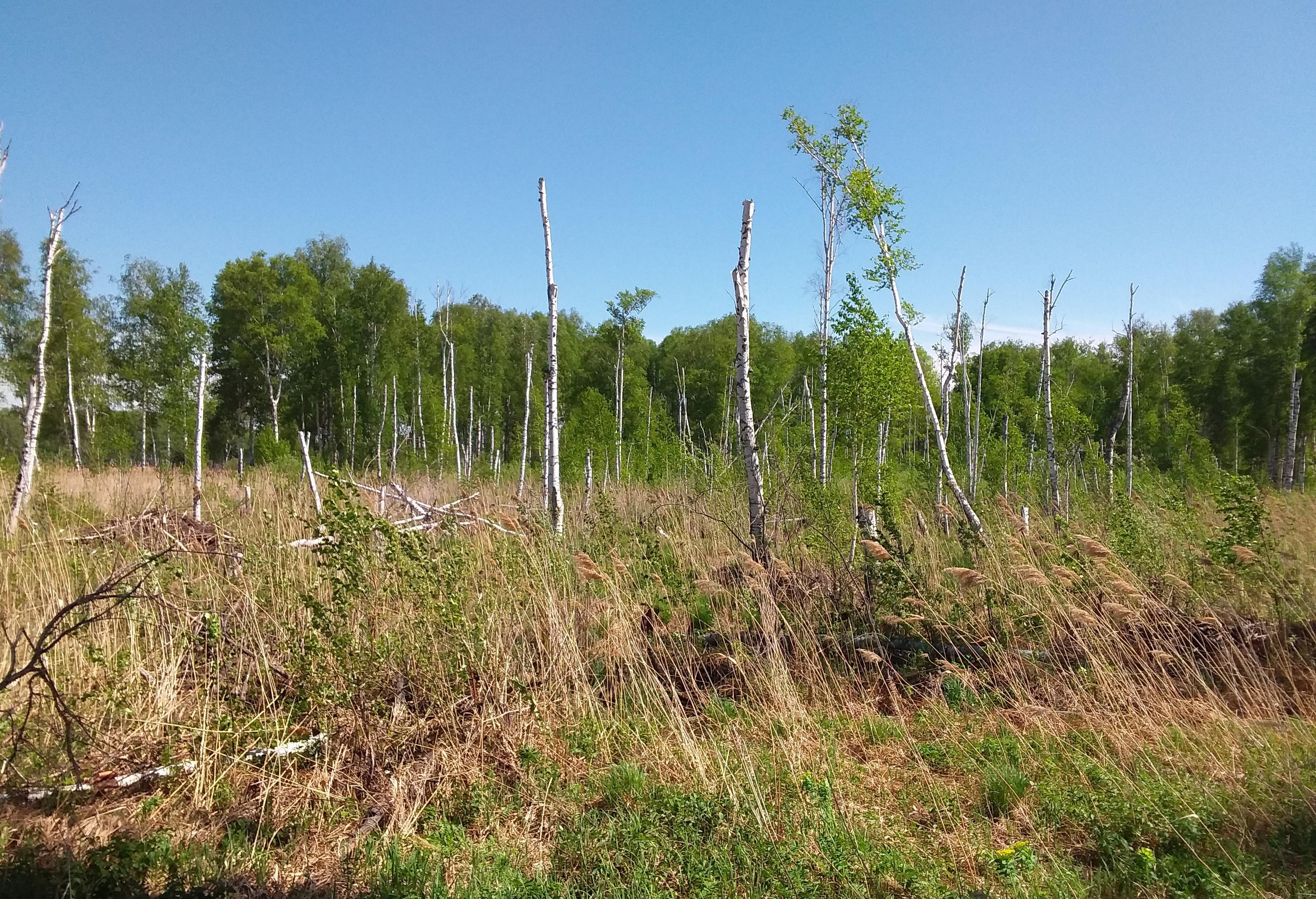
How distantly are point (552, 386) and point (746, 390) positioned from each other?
3.41 m

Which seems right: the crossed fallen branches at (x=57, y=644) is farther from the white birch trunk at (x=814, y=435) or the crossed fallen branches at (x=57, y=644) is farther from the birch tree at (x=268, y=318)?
the birch tree at (x=268, y=318)

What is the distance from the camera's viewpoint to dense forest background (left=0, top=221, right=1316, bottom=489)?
71.0 feet

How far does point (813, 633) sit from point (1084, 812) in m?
1.98

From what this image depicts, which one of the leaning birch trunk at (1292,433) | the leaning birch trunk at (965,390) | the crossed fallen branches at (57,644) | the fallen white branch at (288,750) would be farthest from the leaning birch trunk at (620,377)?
the leaning birch trunk at (1292,433)

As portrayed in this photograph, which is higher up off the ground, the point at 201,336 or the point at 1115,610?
the point at 201,336

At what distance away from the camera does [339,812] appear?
3389mm

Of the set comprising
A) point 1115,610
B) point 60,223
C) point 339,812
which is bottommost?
point 339,812

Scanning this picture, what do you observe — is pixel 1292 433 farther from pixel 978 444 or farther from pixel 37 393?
pixel 37 393

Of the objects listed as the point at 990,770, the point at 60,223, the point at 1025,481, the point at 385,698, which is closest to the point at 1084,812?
the point at 990,770

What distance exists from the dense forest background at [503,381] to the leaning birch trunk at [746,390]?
6.18 meters

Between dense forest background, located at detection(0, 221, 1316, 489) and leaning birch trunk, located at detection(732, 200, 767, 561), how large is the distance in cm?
618

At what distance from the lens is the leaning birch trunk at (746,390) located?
732 centimetres

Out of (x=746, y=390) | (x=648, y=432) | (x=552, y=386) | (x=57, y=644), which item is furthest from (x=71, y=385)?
(x=746, y=390)

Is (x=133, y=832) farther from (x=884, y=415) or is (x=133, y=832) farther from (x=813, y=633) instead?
(x=884, y=415)
